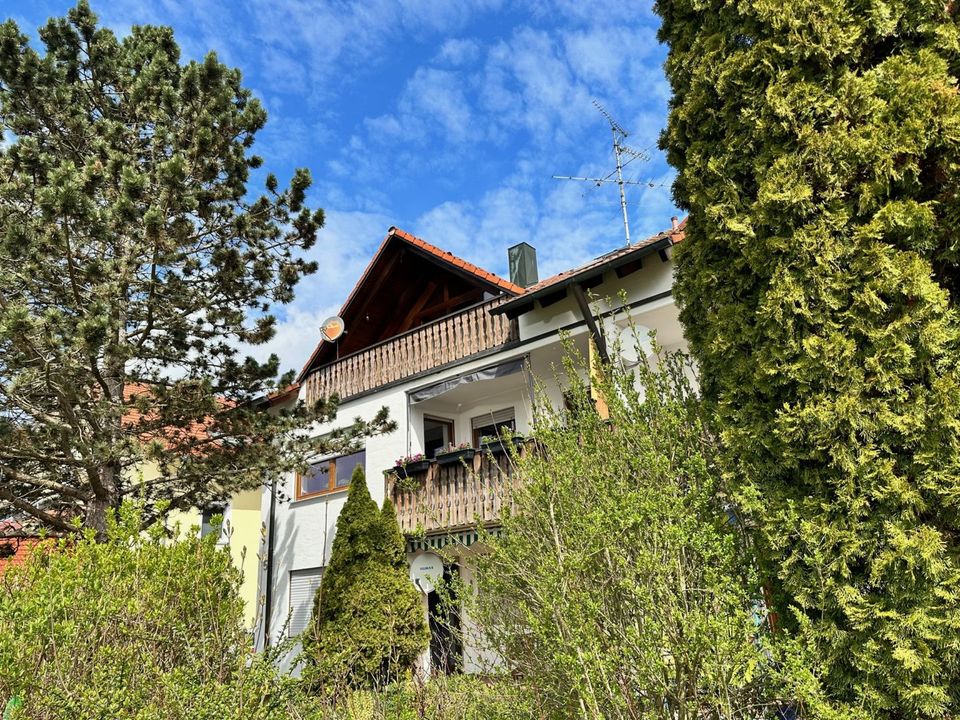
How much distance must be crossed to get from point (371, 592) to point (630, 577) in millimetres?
10124

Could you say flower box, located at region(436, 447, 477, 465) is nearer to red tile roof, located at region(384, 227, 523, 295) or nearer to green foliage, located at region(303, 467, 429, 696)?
green foliage, located at region(303, 467, 429, 696)

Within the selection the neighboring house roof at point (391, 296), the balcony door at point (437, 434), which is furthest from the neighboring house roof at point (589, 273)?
the neighboring house roof at point (391, 296)

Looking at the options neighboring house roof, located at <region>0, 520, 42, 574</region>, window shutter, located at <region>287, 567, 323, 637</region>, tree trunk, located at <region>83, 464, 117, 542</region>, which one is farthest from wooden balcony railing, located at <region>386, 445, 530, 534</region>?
neighboring house roof, located at <region>0, 520, 42, 574</region>

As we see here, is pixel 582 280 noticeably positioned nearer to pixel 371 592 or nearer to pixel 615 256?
pixel 615 256

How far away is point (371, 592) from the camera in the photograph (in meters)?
12.8

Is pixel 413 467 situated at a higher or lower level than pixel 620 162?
lower

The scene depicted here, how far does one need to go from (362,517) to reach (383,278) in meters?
7.67

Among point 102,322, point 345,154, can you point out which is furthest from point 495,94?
point 102,322

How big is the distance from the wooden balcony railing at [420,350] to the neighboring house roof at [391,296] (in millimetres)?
1682

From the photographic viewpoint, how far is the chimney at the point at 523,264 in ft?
54.7

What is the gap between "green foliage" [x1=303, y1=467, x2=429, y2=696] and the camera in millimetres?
12344

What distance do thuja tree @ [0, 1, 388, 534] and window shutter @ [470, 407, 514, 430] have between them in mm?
3897

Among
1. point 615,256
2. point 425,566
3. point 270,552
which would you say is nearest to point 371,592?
point 425,566

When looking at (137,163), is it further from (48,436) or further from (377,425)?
(377,425)
